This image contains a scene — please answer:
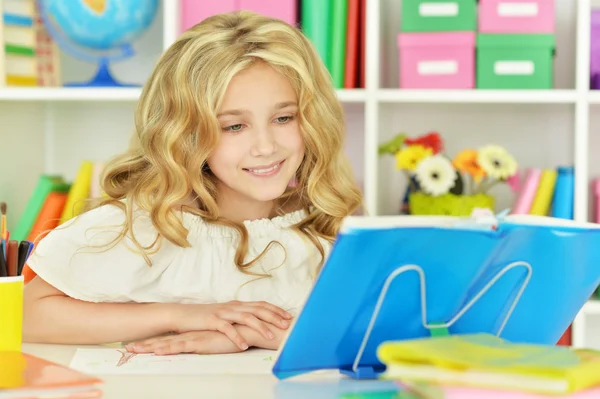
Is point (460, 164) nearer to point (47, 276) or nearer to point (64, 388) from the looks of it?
point (47, 276)

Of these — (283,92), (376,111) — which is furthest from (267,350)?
(376,111)

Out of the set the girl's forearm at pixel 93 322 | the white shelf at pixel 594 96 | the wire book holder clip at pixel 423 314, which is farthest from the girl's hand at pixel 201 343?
the white shelf at pixel 594 96

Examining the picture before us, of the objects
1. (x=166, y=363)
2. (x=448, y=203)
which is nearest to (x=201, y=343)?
(x=166, y=363)

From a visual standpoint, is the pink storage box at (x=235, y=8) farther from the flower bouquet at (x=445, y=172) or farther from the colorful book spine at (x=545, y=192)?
the colorful book spine at (x=545, y=192)

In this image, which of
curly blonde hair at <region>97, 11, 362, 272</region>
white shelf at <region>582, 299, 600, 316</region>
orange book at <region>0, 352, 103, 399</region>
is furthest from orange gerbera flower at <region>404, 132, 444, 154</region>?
orange book at <region>0, 352, 103, 399</region>

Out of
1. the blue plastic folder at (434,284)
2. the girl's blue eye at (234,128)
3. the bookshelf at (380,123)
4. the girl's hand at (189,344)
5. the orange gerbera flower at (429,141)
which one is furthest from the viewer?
the bookshelf at (380,123)

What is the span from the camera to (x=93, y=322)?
130cm

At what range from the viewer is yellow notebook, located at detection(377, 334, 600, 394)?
2.25 ft

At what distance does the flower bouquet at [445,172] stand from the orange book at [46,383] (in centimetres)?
152

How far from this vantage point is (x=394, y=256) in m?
0.81

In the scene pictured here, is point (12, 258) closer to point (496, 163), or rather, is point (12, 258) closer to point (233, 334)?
point (233, 334)

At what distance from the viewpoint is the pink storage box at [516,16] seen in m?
2.26

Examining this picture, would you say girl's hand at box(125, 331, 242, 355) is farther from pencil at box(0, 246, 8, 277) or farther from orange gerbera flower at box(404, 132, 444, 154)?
orange gerbera flower at box(404, 132, 444, 154)

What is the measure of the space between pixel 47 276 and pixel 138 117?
0.37 metres
